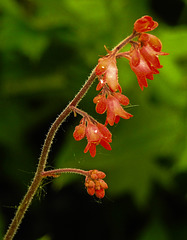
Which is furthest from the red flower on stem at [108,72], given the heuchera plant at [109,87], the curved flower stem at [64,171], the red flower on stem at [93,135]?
the curved flower stem at [64,171]

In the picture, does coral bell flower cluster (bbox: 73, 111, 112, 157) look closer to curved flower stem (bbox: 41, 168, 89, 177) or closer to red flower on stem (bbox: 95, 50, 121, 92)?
curved flower stem (bbox: 41, 168, 89, 177)

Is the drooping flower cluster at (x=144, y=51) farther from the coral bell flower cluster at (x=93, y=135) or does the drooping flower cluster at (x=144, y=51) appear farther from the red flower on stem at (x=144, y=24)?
the coral bell flower cluster at (x=93, y=135)

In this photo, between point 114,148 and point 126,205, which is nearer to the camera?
point 114,148

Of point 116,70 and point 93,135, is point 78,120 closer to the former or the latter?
point 93,135

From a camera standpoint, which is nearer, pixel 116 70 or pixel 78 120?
pixel 116 70

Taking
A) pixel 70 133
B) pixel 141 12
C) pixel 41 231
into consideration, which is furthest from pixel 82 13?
pixel 41 231

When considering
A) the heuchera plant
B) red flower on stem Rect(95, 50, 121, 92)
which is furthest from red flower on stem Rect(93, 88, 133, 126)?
red flower on stem Rect(95, 50, 121, 92)

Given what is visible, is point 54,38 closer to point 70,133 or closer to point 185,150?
point 70,133

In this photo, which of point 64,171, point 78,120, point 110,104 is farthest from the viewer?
point 78,120

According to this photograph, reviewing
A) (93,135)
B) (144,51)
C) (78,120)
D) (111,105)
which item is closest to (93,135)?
(93,135)
